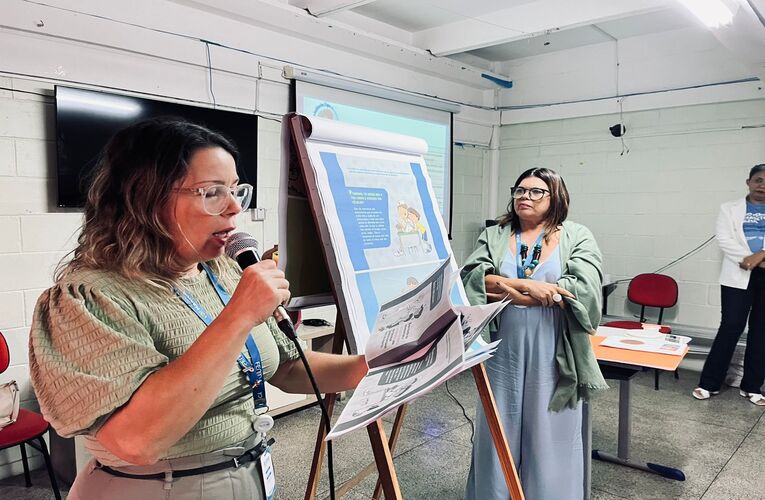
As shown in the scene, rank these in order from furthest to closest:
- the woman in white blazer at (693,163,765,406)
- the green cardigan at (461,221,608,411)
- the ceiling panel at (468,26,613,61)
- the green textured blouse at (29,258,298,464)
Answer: the ceiling panel at (468,26,613,61) → the woman in white blazer at (693,163,765,406) → the green cardigan at (461,221,608,411) → the green textured blouse at (29,258,298,464)

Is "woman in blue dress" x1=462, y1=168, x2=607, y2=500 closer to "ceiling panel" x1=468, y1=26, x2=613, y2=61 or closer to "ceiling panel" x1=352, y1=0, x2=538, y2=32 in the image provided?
"ceiling panel" x1=352, y1=0, x2=538, y2=32

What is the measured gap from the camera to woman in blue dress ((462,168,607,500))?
2.17 meters

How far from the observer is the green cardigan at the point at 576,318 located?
7.07ft

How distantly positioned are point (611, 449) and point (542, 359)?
4.57 ft

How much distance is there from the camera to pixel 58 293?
34.4 inches

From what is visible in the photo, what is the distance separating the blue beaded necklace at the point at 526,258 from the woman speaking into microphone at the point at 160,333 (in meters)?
1.39

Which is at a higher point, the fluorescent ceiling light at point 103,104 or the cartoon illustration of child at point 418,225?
the fluorescent ceiling light at point 103,104

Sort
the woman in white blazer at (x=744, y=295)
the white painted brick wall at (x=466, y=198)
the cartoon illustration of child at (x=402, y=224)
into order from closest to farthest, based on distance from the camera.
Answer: the cartoon illustration of child at (x=402, y=224) < the woman in white blazer at (x=744, y=295) < the white painted brick wall at (x=466, y=198)

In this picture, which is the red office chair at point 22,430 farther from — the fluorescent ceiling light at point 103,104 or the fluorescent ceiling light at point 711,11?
the fluorescent ceiling light at point 711,11

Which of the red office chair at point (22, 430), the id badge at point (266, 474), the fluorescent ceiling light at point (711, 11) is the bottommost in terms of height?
the red office chair at point (22, 430)

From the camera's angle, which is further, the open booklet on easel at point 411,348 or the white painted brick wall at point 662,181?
the white painted brick wall at point 662,181

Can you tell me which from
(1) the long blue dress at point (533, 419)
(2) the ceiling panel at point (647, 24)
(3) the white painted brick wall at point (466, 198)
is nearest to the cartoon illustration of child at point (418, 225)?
(1) the long blue dress at point (533, 419)

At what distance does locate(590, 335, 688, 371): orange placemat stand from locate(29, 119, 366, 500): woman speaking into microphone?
1759mm

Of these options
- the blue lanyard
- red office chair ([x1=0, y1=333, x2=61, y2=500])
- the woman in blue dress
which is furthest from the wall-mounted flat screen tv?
the blue lanyard
